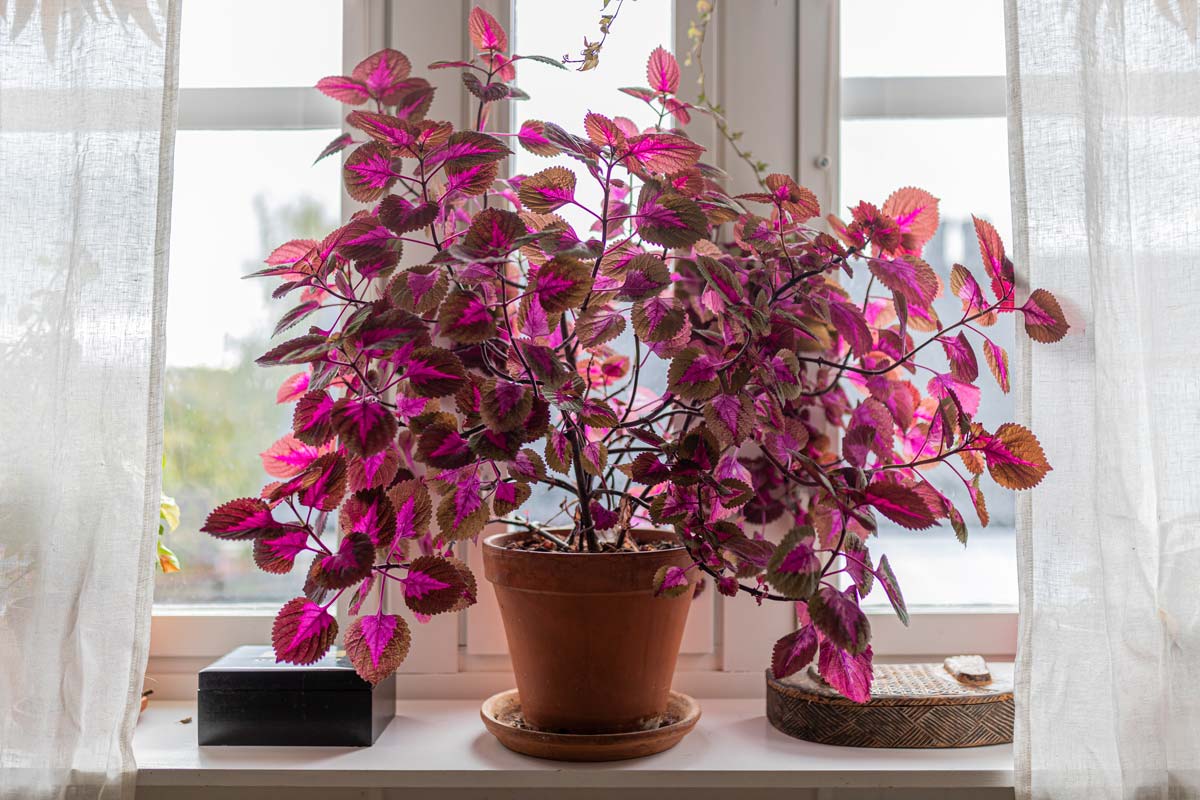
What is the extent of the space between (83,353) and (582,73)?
2.43 ft

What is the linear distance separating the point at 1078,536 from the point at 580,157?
2.22 feet

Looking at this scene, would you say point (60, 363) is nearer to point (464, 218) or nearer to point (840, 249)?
point (464, 218)

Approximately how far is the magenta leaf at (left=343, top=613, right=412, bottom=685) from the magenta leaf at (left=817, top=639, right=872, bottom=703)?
1.34 ft

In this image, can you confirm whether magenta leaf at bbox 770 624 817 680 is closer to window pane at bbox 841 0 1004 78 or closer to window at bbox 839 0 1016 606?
window at bbox 839 0 1016 606

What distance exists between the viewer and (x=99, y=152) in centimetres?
108

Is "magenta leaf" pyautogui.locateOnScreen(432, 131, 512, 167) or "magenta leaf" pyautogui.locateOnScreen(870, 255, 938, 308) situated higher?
"magenta leaf" pyautogui.locateOnScreen(432, 131, 512, 167)

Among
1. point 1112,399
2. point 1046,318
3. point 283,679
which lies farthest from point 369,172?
point 1112,399

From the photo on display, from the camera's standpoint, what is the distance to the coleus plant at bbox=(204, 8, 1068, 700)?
0.86 metres

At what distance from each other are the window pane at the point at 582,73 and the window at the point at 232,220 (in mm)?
281

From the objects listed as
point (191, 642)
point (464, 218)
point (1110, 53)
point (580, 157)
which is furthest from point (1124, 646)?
point (191, 642)

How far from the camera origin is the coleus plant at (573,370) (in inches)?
34.0

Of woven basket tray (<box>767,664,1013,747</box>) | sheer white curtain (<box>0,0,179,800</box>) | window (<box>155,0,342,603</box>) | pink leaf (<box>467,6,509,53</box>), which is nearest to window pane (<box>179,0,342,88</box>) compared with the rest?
window (<box>155,0,342,603</box>)

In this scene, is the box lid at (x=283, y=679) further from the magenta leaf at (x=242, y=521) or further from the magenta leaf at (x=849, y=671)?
the magenta leaf at (x=849, y=671)

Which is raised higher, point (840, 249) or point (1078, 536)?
point (840, 249)
